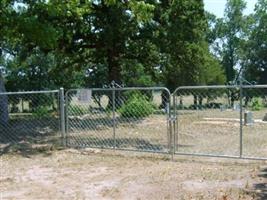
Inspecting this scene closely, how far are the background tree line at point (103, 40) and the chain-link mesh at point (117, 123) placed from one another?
2667 millimetres

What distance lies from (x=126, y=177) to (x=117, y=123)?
33.8 feet

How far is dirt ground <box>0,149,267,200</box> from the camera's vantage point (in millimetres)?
8336

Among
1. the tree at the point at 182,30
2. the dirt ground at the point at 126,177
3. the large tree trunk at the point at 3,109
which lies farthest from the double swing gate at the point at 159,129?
the tree at the point at 182,30

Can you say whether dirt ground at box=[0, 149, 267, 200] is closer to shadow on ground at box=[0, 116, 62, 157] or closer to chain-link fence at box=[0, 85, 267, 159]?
chain-link fence at box=[0, 85, 267, 159]

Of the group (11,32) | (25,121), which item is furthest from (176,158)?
(25,121)

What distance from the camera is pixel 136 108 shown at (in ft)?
73.4

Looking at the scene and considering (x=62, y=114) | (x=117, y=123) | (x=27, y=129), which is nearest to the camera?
(x=62, y=114)

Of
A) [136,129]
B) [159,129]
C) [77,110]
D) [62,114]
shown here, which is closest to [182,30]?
[77,110]

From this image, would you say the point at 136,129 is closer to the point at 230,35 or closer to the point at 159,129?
the point at 159,129

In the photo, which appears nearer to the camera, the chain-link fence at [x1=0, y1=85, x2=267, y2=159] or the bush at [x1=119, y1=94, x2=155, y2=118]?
the chain-link fence at [x1=0, y1=85, x2=267, y2=159]

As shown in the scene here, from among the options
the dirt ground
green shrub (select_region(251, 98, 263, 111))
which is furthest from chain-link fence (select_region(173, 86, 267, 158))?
green shrub (select_region(251, 98, 263, 111))

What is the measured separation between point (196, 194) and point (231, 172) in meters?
1.86

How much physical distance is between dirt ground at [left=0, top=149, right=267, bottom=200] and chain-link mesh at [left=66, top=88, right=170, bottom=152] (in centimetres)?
125

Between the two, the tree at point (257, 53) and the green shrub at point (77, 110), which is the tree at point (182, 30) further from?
the tree at point (257, 53)
